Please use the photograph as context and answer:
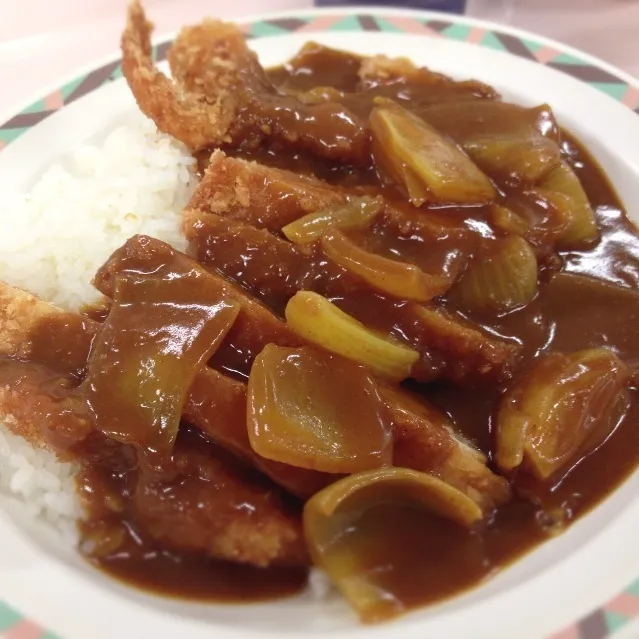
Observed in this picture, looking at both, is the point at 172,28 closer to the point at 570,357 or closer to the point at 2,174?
the point at 2,174

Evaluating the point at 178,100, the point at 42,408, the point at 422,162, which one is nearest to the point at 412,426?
the point at 422,162

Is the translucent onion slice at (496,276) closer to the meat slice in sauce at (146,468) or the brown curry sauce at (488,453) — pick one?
the brown curry sauce at (488,453)

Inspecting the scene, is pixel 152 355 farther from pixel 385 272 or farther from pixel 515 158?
pixel 515 158

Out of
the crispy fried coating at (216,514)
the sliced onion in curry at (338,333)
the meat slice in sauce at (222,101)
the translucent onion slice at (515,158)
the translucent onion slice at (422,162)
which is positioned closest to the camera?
the crispy fried coating at (216,514)

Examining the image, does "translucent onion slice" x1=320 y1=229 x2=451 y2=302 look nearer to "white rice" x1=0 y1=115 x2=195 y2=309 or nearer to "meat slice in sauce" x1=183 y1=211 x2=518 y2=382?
"meat slice in sauce" x1=183 y1=211 x2=518 y2=382

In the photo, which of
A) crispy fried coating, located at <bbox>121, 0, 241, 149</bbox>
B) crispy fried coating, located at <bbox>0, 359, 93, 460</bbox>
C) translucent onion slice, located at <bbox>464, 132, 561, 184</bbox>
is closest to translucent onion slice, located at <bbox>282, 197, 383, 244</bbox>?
translucent onion slice, located at <bbox>464, 132, 561, 184</bbox>

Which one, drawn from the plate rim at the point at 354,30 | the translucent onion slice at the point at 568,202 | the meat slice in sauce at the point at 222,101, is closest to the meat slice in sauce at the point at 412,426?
the meat slice in sauce at the point at 222,101
